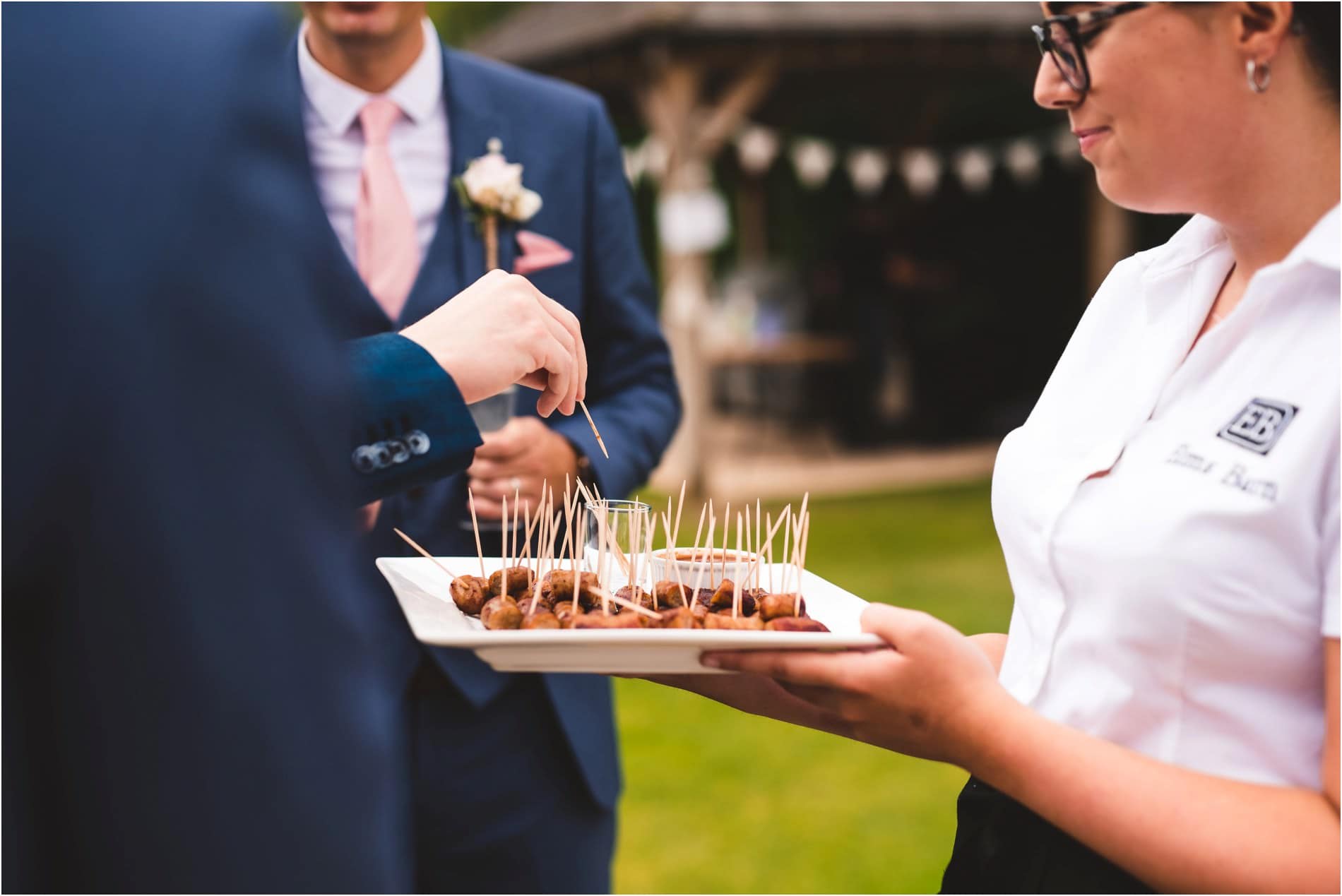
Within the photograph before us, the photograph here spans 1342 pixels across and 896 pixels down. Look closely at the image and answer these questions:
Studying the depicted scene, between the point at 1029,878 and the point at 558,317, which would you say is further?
the point at 558,317

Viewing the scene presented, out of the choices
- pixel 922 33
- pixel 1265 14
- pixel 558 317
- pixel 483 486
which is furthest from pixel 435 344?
pixel 922 33

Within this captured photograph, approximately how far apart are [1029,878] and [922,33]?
32.6ft

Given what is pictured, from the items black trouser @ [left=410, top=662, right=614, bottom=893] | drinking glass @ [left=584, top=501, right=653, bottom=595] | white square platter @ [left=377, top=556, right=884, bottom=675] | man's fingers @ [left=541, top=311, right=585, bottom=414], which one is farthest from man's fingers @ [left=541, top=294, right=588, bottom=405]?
black trouser @ [left=410, top=662, right=614, bottom=893]

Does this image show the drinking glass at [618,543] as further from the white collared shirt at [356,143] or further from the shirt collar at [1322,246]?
the shirt collar at [1322,246]

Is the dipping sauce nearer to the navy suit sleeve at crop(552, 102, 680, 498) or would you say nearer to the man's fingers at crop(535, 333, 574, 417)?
the man's fingers at crop(535, 333, 574, 417)

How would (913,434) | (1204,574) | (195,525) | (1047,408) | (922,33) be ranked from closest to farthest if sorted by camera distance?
(195,525) < (1204,574) < (1047,408) < (922,33) < (913,434)

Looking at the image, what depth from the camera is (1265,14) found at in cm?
133

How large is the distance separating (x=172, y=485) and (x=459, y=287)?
151 cm

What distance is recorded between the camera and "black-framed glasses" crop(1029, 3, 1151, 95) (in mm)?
1401

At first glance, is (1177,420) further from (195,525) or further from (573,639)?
(195,525)

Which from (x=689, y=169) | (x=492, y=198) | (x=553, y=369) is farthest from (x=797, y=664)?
(x=689, y=169)

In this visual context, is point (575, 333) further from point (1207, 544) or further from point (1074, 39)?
point (1207, 544)

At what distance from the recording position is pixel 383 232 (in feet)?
7.52

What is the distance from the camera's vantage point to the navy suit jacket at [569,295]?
2254mm
